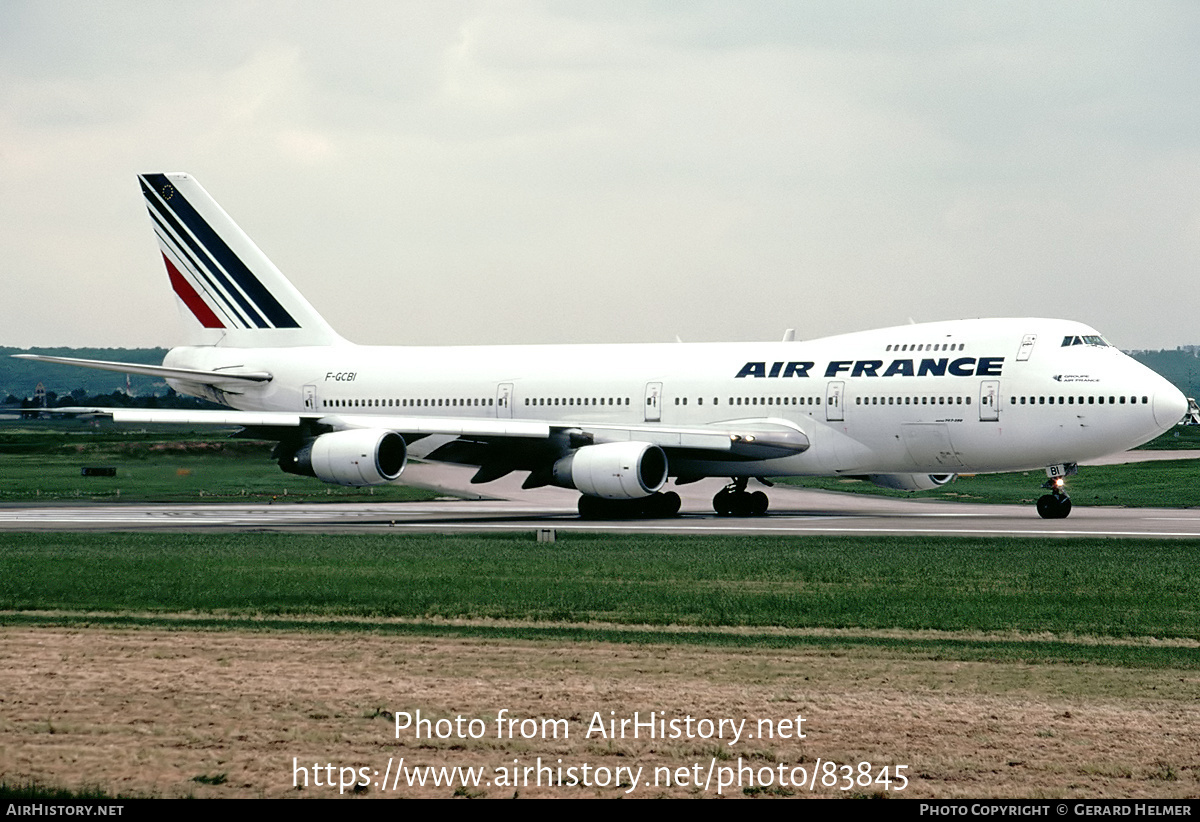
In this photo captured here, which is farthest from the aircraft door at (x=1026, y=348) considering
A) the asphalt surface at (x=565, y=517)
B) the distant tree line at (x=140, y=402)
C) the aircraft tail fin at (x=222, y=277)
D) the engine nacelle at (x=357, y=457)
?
the distant tree line at (x=140, y=402)

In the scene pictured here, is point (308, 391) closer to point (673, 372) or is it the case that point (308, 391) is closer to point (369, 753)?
point (673, 372)

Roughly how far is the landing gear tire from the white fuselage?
99 cm

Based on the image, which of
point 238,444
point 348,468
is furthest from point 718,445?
point 238,444

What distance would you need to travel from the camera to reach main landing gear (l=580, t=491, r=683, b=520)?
124 ft

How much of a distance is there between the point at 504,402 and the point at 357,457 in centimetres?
711

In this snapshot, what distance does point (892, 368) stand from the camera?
3584cm

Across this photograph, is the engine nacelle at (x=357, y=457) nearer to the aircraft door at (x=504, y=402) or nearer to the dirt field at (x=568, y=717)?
the aircraft door at (x=504, y=402)

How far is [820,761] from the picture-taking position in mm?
9938

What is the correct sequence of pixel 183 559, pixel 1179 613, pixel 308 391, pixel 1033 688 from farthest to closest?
pixel 308 391, pixel 183 559, pixel 1179 613, pixel 1033 688

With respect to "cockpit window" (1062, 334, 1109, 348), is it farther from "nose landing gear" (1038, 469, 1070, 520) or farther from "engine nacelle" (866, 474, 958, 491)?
"engine nacelle" (866, 474, 958, 491)

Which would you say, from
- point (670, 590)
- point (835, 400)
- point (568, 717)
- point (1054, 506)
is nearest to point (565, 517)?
point (835, 400)

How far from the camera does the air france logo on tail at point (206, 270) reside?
1817 inches
